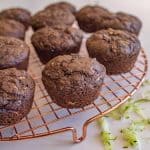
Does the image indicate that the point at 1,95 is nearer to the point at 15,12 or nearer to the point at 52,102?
the point at 52,102

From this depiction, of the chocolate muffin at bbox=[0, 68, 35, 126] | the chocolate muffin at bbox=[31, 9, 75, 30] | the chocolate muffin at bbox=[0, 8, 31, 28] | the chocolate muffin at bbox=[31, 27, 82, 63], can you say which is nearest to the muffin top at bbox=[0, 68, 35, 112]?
the chocolate muffin at bbox=[0, 68, 35, 126]

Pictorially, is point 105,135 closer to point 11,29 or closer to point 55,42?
point 55,42

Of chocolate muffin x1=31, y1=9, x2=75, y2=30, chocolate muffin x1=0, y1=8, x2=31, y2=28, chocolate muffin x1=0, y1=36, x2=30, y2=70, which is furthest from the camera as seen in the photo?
chocolate muffin x1=0, y1=8, x2=31, y2=28

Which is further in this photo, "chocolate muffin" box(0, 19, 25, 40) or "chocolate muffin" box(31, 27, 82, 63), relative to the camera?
"chocolate muffin" box(0, 19, 25, 40)

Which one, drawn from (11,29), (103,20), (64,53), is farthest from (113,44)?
(11,29)

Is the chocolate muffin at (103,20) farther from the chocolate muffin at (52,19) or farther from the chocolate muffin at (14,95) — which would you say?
the chocolate muffin at (14,95)

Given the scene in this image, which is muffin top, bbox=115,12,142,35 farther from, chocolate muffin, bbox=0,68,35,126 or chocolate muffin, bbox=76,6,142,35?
chocolate muffin, bbox=0,68,35,126

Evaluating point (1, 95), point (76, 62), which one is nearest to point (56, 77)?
point (76, 62)
